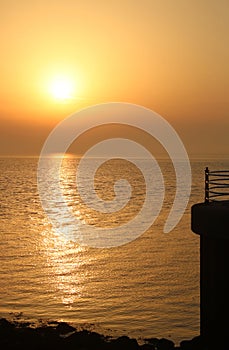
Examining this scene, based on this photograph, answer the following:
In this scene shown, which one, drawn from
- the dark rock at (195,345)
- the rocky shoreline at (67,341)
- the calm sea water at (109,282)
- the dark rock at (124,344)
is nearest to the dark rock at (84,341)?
the rocky shoreline at (67,341)

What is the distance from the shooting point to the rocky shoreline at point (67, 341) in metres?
18.2

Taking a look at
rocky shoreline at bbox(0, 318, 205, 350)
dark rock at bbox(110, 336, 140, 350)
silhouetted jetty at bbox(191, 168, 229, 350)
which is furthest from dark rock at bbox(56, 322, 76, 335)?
silhouetted jetty at bbox(191, 168, 229, 350)

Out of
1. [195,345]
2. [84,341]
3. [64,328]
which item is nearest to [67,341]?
[84,341]

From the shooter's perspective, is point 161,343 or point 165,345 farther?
point 161,343

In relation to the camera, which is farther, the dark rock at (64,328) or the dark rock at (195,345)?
the dark rock at (64,328)

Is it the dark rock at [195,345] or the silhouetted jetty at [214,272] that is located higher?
the silhouetted jetty at [214,272]

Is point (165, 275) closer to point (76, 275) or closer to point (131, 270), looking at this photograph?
point (131, 270)

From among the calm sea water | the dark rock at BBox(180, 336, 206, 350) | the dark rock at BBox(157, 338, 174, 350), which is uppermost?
the calm sea water

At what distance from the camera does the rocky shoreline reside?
18.2m

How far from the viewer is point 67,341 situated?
18703mm

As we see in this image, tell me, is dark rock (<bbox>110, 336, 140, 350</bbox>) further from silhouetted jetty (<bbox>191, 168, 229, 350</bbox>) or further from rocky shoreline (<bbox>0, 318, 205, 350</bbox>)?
silhouetted jetty (<bbox>191, 168, 229, 350</bbox>)

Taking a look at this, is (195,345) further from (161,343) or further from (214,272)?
(214,272)

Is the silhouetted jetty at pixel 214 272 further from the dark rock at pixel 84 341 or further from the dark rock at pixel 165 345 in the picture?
the dark rock at pixel 84 341

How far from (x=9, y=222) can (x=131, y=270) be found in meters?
29.9
